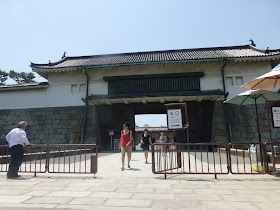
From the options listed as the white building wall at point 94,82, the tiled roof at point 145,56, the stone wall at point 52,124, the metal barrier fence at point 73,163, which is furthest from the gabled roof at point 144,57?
the metal barrier fence at point 73,163

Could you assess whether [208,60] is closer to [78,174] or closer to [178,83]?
[178,83]

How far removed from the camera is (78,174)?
5465 mm

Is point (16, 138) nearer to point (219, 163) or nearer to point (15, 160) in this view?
point (15, 160)

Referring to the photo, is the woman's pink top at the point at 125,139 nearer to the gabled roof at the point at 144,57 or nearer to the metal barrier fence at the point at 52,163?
the metal barrier fence at the point at 52,163

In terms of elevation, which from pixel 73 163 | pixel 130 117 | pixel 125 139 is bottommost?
pixel 73 163

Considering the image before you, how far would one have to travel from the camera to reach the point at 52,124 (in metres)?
14.8

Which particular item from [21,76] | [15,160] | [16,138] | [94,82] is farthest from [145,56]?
[21,76]

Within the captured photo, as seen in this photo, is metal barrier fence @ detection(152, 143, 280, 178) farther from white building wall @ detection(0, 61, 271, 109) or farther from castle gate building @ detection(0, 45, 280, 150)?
white building wall @ detection(0, 61, 271, 109)

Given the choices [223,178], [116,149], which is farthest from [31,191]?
[116,149]

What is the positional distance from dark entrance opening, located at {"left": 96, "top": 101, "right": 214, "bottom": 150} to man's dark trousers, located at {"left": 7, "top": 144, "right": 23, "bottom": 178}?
31.0ft

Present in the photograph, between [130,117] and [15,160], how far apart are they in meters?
10.3

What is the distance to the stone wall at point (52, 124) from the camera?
14.4m

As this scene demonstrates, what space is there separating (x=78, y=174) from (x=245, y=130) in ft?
39.3

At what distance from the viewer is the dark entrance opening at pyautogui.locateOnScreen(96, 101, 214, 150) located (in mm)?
14047
